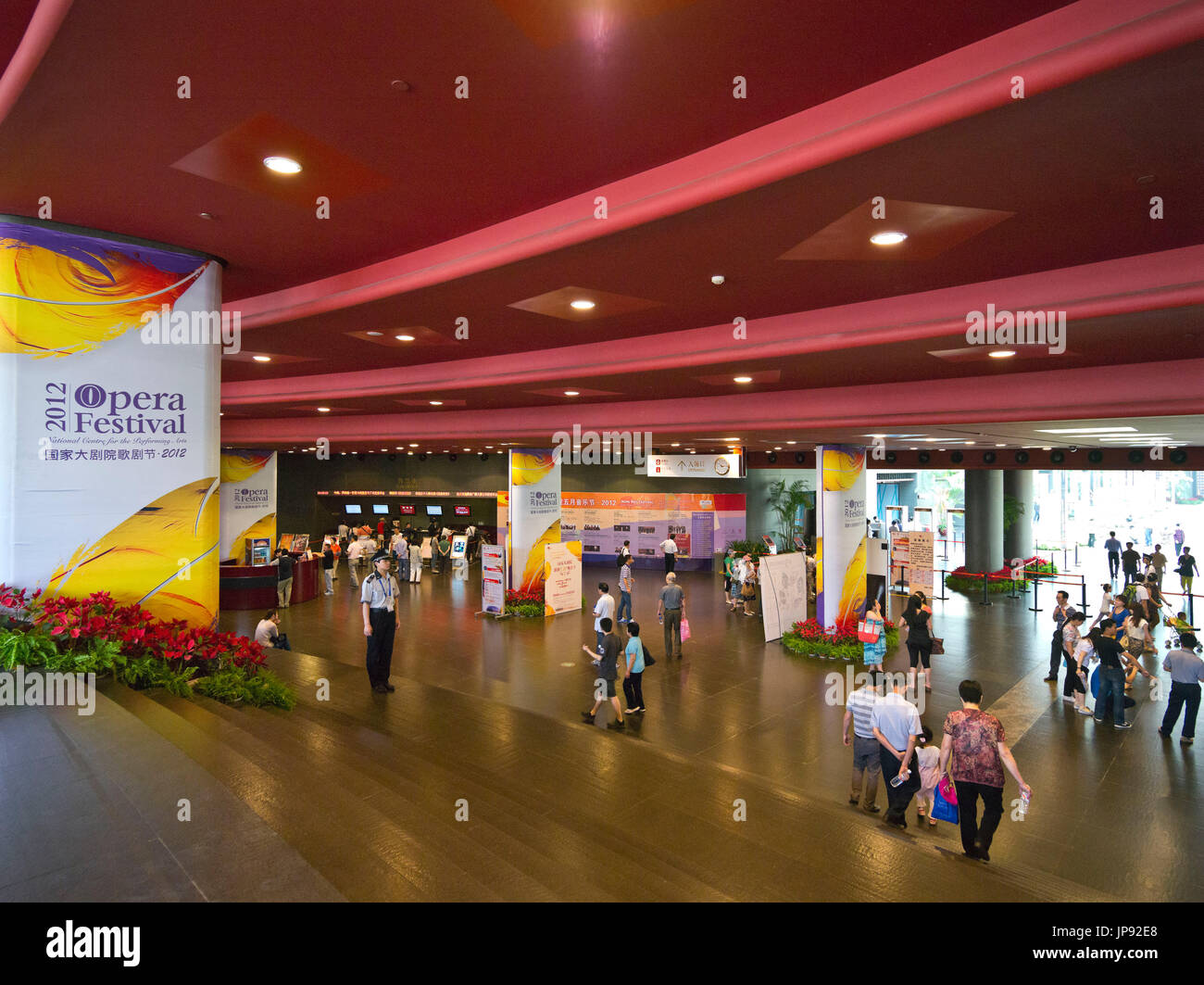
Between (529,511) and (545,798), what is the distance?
10785 mm

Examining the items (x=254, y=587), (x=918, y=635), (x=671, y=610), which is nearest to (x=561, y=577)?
(x=671, y=610)

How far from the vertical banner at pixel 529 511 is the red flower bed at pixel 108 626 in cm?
1033

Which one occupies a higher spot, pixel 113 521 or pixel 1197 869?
pixel 113 521

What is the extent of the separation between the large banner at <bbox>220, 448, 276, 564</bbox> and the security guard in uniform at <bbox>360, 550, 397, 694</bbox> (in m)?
11.9

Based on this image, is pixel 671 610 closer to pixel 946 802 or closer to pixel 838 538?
pixel 838 538

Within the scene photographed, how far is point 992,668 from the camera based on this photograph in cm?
1117

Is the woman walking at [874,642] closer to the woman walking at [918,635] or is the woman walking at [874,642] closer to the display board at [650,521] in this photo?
the woman walking at [918,635]

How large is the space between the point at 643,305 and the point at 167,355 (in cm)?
378

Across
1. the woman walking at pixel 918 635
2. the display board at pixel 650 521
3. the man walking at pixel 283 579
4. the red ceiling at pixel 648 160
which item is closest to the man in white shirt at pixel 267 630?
the red ceiling at pixel 648 160

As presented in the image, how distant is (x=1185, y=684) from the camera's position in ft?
25.4

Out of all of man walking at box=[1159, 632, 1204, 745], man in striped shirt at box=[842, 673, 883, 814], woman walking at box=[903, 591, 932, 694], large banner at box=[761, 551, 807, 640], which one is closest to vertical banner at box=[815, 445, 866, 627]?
large banner at box=[761, 551, 807, 640]
